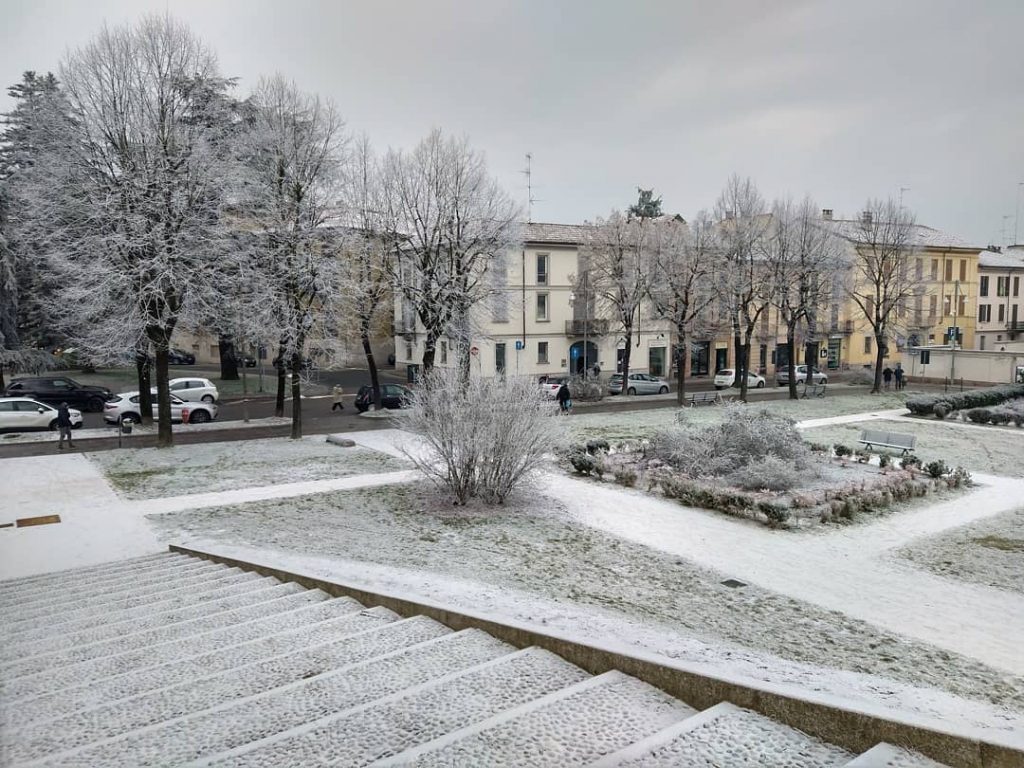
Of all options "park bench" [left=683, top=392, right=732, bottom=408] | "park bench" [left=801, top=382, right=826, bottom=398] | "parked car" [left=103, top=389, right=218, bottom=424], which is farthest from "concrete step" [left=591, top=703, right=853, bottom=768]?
"park bench" [left=801, top=382, right=826, bottom=398]

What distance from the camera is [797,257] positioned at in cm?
3612

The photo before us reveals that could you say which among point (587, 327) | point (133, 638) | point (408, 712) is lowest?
point (133, 638)

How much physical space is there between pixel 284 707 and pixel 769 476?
13.6m

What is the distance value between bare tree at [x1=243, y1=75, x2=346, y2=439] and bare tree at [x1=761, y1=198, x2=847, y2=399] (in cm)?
2276

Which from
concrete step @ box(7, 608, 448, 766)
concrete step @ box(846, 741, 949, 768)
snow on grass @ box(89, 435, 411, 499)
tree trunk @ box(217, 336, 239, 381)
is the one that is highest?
tree trunk @ box(217, 336, 239, 381)

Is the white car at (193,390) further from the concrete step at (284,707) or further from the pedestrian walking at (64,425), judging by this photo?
the concrete step at (284,707)

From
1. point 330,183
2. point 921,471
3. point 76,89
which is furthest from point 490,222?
point 921,471

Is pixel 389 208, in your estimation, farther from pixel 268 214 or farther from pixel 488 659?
pixel 488 659

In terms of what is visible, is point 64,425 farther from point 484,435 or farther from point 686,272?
point 686,272

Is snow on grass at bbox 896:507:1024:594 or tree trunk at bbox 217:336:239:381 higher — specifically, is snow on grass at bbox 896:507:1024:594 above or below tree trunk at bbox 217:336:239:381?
below

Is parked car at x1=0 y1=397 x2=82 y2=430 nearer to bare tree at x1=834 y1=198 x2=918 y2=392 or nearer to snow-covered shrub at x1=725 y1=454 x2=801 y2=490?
snow-covered shrub at x1=725 y1=454 x2=801 y2=490

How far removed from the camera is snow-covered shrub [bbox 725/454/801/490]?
629 inches

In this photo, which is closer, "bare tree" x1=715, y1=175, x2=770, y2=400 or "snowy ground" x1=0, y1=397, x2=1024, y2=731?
"snowy ground" x1=0, y1=397, x2=1024, y2=731

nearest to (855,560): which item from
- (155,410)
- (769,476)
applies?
(769,476)
